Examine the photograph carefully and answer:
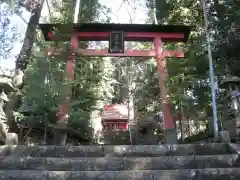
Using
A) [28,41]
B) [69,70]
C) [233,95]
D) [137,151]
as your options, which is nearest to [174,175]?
[137,151]

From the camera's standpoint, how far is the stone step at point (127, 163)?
160 inches

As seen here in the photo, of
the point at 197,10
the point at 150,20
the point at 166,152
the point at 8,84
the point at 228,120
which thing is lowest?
the point at 166,152

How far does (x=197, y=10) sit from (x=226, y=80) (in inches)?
245

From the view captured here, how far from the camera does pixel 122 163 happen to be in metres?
4.10

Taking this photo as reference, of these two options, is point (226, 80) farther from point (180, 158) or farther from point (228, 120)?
point (180, 158)

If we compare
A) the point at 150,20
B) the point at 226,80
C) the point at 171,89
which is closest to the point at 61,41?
the point at 171,89

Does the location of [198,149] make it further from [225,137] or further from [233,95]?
[233,95]

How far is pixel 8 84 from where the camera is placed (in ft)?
18.2

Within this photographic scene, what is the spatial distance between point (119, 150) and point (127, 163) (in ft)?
2.01

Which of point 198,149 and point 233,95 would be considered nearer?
point 198,149

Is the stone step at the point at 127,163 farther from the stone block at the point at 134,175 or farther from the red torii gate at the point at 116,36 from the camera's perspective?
the red torii gate at the point at 116,36

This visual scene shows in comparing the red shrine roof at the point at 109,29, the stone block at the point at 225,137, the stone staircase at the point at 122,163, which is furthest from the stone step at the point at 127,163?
the red shrine roof at the point at 109,29

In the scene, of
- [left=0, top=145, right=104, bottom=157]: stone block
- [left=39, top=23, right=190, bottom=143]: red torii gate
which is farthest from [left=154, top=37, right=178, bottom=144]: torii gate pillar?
[left=0, top=145, right=104, bottom=157]: stone block

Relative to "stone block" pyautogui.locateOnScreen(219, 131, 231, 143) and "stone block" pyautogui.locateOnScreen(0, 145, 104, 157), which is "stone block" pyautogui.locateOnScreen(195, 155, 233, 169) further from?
"stone block" pyautogui.locateOnScreen(0, 145, 104, 157)
